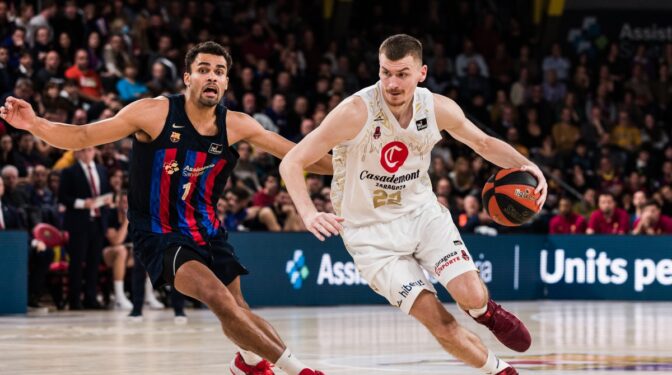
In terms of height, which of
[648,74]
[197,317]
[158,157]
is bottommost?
[197,317]

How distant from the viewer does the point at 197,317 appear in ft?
51.5

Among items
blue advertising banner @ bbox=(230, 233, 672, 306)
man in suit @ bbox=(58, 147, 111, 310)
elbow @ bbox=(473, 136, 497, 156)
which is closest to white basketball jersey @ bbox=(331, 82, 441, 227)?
elbow @ bbox=(473, 136, 497, 156)

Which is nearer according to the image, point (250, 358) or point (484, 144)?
point (484, 144)

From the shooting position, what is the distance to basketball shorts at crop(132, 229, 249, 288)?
26.4ft

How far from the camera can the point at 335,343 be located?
1216 cm

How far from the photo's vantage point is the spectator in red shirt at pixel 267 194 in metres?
18.5

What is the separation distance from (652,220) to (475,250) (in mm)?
2748

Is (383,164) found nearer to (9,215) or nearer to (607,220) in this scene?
(9,215)

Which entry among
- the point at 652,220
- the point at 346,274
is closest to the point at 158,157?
the point at 346,274

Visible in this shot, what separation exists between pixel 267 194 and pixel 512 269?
3.92m

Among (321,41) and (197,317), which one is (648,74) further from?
(197,317)

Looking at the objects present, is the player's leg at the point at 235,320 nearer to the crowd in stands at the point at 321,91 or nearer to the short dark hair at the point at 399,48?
the short dark hair at the point at 399,48

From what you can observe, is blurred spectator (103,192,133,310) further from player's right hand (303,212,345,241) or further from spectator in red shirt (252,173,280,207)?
player's right hand (303,212,345,241)

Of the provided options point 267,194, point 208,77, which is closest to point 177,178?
point 208,77
